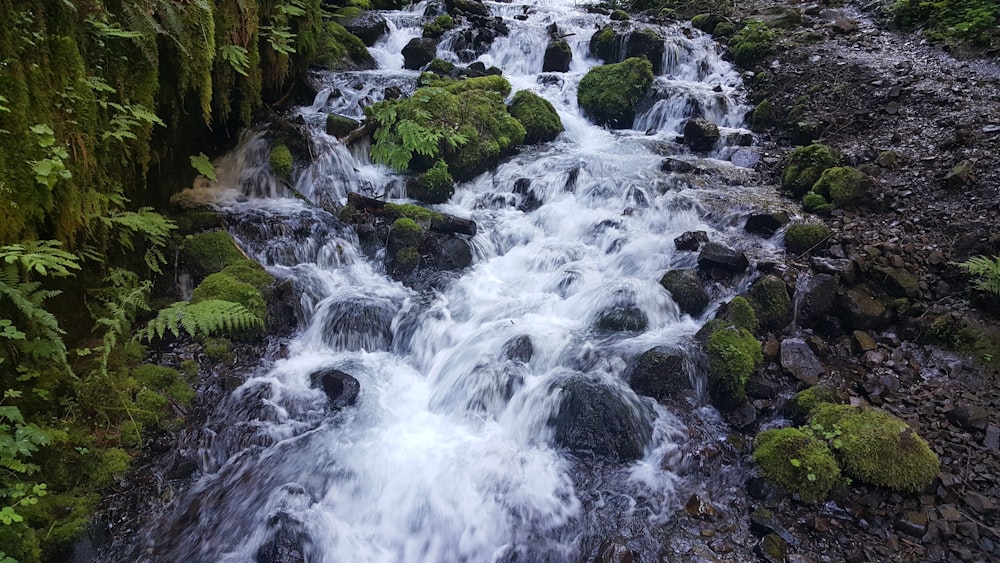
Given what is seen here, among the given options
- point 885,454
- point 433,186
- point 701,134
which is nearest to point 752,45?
point 701,134

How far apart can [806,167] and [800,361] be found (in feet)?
16.1

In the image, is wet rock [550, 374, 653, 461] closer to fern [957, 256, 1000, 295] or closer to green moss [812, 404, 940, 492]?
green moss [812, 404, 940, 492]

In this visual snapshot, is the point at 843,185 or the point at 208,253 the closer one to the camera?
the point at 208,253

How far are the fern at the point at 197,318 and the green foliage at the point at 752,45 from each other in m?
15.1

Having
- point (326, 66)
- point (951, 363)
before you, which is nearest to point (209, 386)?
point (951, 363)

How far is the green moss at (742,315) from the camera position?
611cm

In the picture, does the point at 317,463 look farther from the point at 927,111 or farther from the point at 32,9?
the point at 927,111

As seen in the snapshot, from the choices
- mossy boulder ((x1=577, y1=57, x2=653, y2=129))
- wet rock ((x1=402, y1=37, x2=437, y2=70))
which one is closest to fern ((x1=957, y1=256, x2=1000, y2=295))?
mossy boulder ((x1=577, y1=57, x2=653, y2=129))

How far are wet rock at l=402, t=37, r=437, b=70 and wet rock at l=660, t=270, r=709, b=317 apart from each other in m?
10.5

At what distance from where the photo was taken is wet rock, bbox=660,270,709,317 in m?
6.73

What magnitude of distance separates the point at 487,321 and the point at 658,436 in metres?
2.76

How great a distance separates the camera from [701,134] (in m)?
11.3

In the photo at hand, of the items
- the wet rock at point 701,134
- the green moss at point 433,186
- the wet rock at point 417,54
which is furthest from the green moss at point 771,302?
the wet rock at point 417,54

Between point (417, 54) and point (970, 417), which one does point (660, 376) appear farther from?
point (417, 54)
